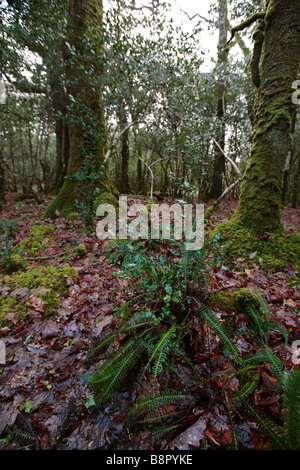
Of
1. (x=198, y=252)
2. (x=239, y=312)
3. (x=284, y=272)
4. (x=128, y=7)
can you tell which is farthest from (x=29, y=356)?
(x=128, y=7)

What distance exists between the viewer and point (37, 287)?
2697 mm

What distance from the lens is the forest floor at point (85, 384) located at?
122cm

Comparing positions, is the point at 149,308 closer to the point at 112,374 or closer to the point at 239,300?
the point at 112,374

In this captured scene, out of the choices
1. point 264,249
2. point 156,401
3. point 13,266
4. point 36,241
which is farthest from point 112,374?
point 36,241

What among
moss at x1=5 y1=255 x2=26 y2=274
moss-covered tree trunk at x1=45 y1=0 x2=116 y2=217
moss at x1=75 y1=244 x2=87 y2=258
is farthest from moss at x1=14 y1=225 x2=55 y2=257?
A: moss at x1=75 y1=244 x2=87 y2=258

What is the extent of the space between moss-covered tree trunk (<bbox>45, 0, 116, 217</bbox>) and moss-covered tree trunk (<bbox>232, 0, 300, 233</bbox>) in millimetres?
3297

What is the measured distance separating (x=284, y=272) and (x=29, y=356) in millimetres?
3485

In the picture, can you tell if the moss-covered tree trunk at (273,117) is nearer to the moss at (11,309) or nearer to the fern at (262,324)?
the fern at (262,324)

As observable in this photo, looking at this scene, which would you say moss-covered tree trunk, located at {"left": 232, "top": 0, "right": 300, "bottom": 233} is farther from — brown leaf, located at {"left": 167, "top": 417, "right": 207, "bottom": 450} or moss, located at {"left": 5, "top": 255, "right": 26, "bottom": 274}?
moss, located at {"left": 5, "top": 255, "right": 26, "bottom": 274}

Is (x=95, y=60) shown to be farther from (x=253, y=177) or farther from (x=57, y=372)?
(x=57, y=372)

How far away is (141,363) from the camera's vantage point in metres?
1.62

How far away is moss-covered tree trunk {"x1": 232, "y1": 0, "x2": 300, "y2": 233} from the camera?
334 centimetres

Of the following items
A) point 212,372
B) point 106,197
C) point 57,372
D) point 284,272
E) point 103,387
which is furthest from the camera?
point 106,197

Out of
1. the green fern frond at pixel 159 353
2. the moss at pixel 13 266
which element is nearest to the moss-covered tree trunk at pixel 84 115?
the moss at pixel 13 266
